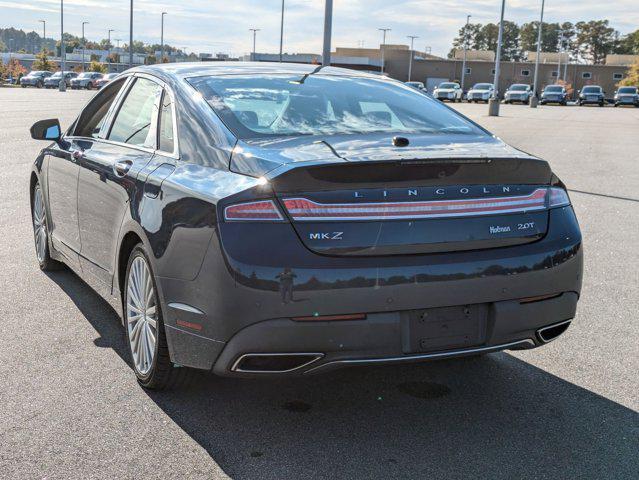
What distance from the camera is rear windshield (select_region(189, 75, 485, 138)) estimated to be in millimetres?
4125

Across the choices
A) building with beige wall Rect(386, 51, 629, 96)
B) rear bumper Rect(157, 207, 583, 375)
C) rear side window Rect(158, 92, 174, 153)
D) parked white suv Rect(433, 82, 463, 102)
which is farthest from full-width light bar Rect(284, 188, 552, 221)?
building with beige wall Rect(386, 51, 629, 96)

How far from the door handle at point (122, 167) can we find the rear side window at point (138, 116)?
14 centimetres

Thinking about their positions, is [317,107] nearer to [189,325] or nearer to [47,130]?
[189,325]

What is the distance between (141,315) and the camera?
4.23 m

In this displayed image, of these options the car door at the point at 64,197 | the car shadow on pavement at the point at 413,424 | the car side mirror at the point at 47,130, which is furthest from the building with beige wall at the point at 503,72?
the car shadow on pavement at the point at 413,424

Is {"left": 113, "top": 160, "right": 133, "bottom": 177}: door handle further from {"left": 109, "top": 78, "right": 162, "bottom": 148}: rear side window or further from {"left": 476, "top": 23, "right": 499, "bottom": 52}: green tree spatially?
{"left": 476, "top": 23, "right": 499, "bottom": 52}: green tree

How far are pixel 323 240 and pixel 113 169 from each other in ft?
5.82

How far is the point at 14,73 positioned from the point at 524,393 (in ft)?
377

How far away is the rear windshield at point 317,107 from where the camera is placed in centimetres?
412

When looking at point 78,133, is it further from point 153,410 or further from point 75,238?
point 153,410

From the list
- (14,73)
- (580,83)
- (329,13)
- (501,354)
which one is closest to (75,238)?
(501,354)

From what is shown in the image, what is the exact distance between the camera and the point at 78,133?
5883mm

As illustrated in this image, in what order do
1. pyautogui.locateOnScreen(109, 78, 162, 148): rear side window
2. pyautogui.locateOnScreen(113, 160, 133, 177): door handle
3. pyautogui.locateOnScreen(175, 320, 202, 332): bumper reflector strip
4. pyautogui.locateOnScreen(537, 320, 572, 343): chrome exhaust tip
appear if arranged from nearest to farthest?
pyautogui.locateOnScreen(175, 320, 202, 332): bumper reflector strip → pyautogui.locateOnScreen(537, 320, 572, 343): chrome exhaust tip → pyautogui.locateOnScreen(113, 160, 133, 177): door handle → pyautogui.locateOnScreen(109, 78, 162, 148): rear side window

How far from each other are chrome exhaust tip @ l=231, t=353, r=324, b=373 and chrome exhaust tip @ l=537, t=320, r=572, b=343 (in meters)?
1.12
